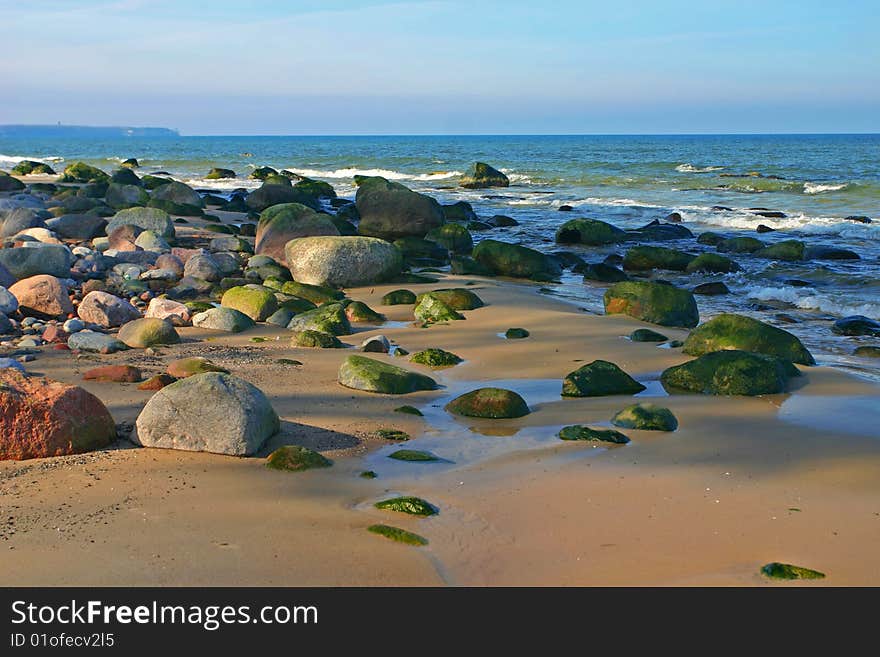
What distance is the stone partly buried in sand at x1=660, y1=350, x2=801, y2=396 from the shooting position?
6.98 meters

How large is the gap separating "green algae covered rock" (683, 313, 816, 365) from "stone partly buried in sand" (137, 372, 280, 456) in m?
4.49

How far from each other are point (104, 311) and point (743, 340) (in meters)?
5.89

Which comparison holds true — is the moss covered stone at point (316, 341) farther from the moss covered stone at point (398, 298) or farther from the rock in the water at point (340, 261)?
the rock in the water at point (340, 261)

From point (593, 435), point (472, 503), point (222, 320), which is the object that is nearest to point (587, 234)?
point (222, 320)

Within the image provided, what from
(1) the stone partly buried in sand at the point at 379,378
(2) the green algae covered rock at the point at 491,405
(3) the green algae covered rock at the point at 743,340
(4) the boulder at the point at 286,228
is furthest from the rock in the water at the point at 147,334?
(4) the boulder at the point at 286,228

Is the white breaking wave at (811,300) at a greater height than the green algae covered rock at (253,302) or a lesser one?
lesser

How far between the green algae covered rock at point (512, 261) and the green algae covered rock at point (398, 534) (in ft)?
33.8

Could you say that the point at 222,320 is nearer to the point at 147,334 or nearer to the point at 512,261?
the point at 147,334

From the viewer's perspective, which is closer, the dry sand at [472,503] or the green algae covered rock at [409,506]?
the dry sand at [472,503]

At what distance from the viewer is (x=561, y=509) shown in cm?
465

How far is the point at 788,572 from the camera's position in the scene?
391 centimetres

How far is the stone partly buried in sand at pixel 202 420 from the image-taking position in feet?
16.9
